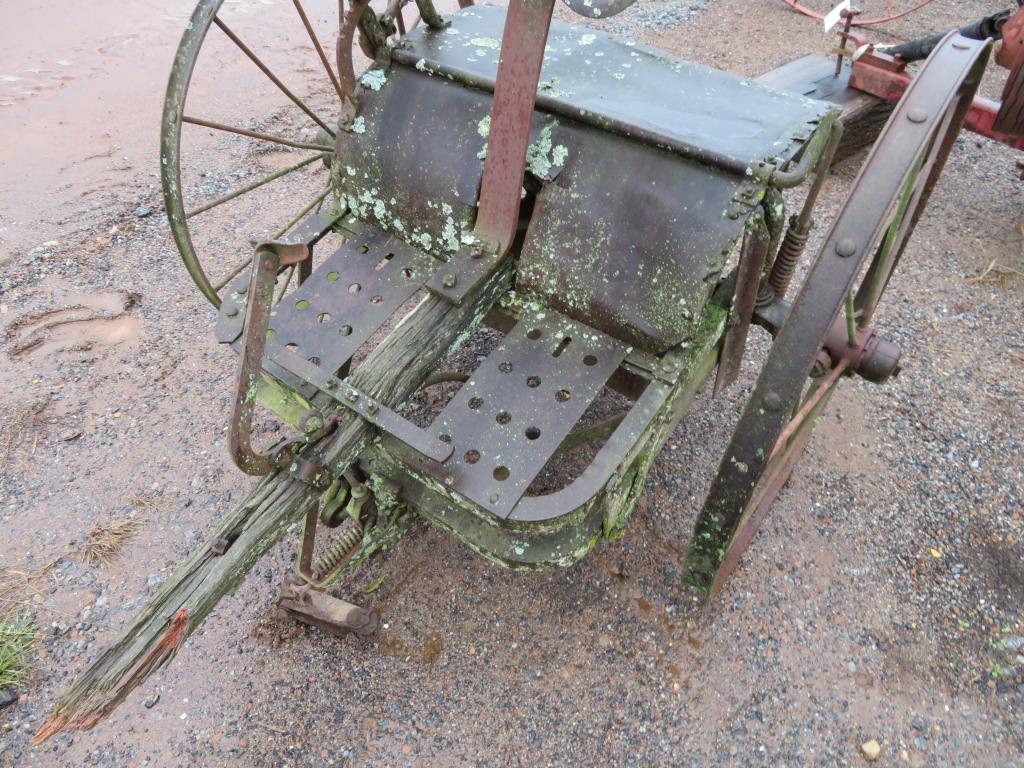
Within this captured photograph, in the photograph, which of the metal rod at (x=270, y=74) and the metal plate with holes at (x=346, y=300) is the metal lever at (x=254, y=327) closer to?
the metal plate with holes at (x=346, y=300)

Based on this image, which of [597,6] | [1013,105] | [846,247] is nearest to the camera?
[846,247]

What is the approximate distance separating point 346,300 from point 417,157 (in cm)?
47

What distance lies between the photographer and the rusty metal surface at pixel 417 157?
2.00m

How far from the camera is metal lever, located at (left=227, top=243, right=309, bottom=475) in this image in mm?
1206

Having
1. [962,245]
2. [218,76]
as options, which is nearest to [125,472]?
[218,76]

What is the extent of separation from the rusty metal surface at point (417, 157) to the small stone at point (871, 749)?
6.12ft

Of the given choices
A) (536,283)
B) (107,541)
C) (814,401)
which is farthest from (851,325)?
(107,541)

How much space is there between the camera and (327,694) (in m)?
2.11

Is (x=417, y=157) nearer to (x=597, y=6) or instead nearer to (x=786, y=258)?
(x=597, y=6)

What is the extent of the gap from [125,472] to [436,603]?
1372mm

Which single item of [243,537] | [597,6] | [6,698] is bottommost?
[6,698]

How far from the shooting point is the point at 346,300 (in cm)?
205

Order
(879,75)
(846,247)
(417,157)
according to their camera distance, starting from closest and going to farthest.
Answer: (846,247) < (417,157) < (879,75)

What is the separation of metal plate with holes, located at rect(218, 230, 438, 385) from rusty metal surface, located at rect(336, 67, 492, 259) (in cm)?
8
